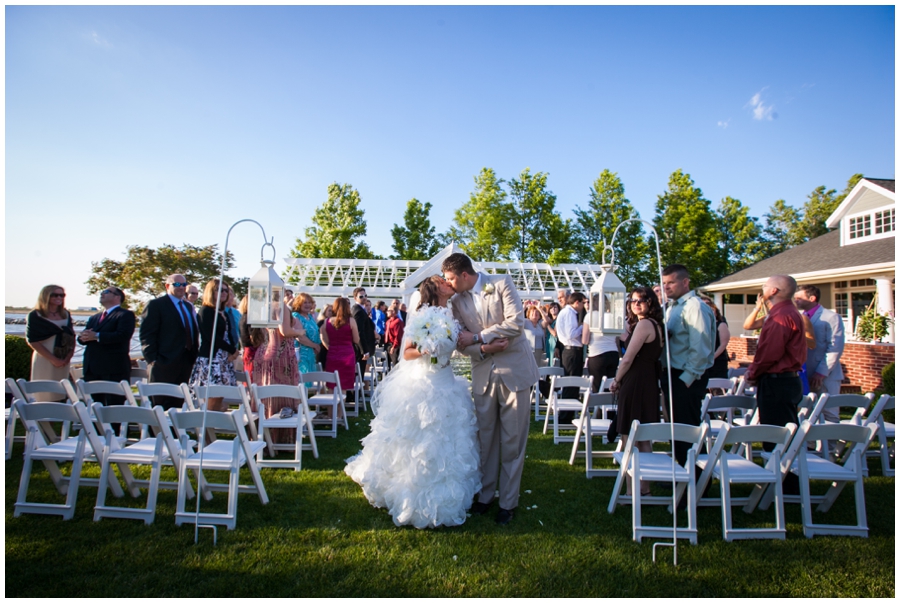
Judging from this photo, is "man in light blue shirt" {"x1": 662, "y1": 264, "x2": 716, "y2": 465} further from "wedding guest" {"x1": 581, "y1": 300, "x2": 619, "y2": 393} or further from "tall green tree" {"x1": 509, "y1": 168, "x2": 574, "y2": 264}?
"tall green tree" {"x1": 509, "y1": 168, "x2": 574, "y2": 264}

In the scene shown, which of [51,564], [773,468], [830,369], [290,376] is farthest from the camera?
[830,369]

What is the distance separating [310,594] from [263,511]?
1384 mm

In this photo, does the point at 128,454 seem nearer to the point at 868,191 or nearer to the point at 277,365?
the point at 277,365

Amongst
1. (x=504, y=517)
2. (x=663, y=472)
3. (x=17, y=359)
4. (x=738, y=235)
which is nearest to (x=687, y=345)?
(x=663, y=472)

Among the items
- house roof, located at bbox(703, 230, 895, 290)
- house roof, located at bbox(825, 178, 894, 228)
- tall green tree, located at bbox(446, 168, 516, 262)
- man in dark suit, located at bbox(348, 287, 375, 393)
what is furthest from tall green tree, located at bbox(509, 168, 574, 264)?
man in dark suit, located at bbox(348, 287, 375, 393)

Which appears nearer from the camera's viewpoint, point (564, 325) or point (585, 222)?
point (564, 325)

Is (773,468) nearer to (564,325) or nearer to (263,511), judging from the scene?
(263,511)

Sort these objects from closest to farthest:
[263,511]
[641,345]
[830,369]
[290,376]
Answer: [263,511] → [641,345] → [290,376] → [830,369]

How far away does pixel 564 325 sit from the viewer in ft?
27.7

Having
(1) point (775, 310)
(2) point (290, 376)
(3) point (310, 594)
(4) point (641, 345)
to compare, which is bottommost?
(3) point (310, 594)

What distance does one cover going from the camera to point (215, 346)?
6.13m

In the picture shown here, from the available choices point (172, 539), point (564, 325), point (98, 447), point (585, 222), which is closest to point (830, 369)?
point (564, 325)

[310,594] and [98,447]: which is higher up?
[98,447]

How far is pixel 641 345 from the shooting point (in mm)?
4484
